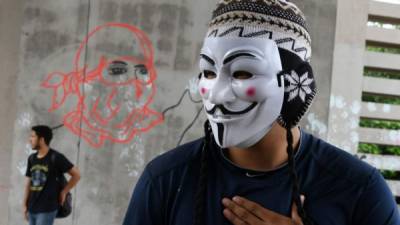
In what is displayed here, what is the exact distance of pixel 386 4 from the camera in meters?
5.22

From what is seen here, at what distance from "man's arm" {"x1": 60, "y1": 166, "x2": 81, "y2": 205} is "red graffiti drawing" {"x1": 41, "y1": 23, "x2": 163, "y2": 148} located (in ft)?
1.03

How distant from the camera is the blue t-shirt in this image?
4.91 feet

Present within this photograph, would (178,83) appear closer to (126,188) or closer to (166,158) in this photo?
(126,188)

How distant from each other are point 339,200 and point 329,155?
0.17 meters

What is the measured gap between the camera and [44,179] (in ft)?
15.2

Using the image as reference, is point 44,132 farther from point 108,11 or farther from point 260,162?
point 260,162

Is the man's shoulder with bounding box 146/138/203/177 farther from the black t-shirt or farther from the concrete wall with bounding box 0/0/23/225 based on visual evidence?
the concrete wall with bounding box 0/0/23/225

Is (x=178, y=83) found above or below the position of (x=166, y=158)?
above

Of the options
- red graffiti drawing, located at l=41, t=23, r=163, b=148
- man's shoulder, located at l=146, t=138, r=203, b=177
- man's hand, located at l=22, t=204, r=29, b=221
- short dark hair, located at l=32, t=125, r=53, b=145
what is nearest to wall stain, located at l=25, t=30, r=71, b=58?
red graffiti drawing, located at l=41, t=23, r=163, b=148

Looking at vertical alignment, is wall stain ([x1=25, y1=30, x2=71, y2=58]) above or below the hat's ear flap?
above

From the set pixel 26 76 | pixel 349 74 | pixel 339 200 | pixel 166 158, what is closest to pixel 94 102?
pixel 26 76

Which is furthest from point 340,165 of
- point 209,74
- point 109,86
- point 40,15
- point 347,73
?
point 40,15

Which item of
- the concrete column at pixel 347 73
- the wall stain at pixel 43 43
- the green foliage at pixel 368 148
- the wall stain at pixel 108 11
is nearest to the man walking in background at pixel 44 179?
the wall stain at pixel 43 43

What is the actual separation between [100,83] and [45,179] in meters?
1.08
